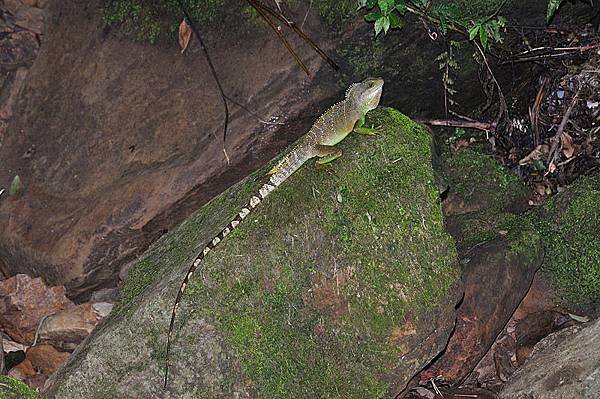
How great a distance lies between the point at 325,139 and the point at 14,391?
2208 millimetres

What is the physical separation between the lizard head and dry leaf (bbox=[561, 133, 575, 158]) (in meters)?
2.49

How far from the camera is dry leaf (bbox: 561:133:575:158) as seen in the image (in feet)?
20.6

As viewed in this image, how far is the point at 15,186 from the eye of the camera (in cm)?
638

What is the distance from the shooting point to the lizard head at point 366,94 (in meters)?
4.49

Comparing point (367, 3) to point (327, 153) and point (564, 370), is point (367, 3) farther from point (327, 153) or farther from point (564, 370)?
point (564, 370)

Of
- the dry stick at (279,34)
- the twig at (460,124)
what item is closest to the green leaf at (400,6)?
the dry stick at (279,34)

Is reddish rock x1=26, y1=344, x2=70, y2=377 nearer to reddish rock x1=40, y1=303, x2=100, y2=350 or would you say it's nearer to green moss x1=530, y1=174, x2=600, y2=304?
reddish rock x1=40, y1=303, x2=100, y2=350

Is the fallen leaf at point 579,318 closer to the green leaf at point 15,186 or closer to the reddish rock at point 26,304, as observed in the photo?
the reddish rock at point 26,304

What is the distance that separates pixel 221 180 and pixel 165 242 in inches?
38.2

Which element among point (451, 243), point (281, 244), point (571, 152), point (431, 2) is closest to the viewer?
point (281, 244)

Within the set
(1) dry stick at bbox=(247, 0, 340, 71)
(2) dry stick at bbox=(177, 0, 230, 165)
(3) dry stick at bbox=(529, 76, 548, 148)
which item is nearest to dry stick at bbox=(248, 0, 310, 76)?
(1) dry stick at bbox=(247, 0, 340, 71)

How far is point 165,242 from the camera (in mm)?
4895

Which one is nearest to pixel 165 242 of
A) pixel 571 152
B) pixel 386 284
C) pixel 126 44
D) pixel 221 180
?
pixel 221 180

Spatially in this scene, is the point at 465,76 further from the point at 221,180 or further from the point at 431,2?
the point at 221,180
